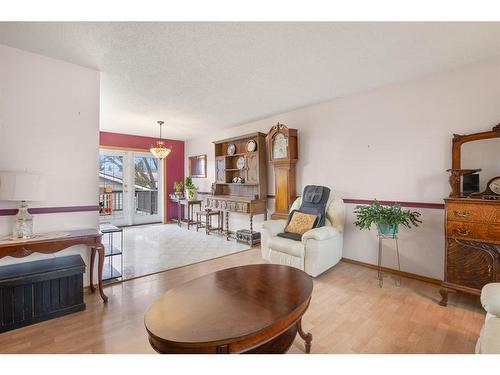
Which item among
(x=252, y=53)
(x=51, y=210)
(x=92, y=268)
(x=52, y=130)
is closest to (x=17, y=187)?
(x=51, y=210)

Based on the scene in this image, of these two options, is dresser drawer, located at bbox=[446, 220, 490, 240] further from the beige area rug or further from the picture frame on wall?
the picture frame on wall

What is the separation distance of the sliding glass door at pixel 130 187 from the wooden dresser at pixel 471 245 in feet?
20.6

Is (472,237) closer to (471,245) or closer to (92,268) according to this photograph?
(471,245)

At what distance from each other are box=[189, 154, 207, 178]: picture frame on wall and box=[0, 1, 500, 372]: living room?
2.33 metres

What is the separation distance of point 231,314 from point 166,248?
316 cm

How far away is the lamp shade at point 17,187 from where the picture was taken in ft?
6.49

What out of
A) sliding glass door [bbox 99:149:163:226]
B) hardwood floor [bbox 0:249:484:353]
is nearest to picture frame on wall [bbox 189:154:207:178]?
sliding glass door [bbox 99:149:163:226]

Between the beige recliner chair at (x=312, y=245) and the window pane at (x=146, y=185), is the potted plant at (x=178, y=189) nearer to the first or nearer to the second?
the window pane at (x=146, y=185)

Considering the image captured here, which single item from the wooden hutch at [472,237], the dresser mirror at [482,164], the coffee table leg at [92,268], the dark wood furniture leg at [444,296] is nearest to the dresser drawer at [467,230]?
the wooden hutch at [472,237]
